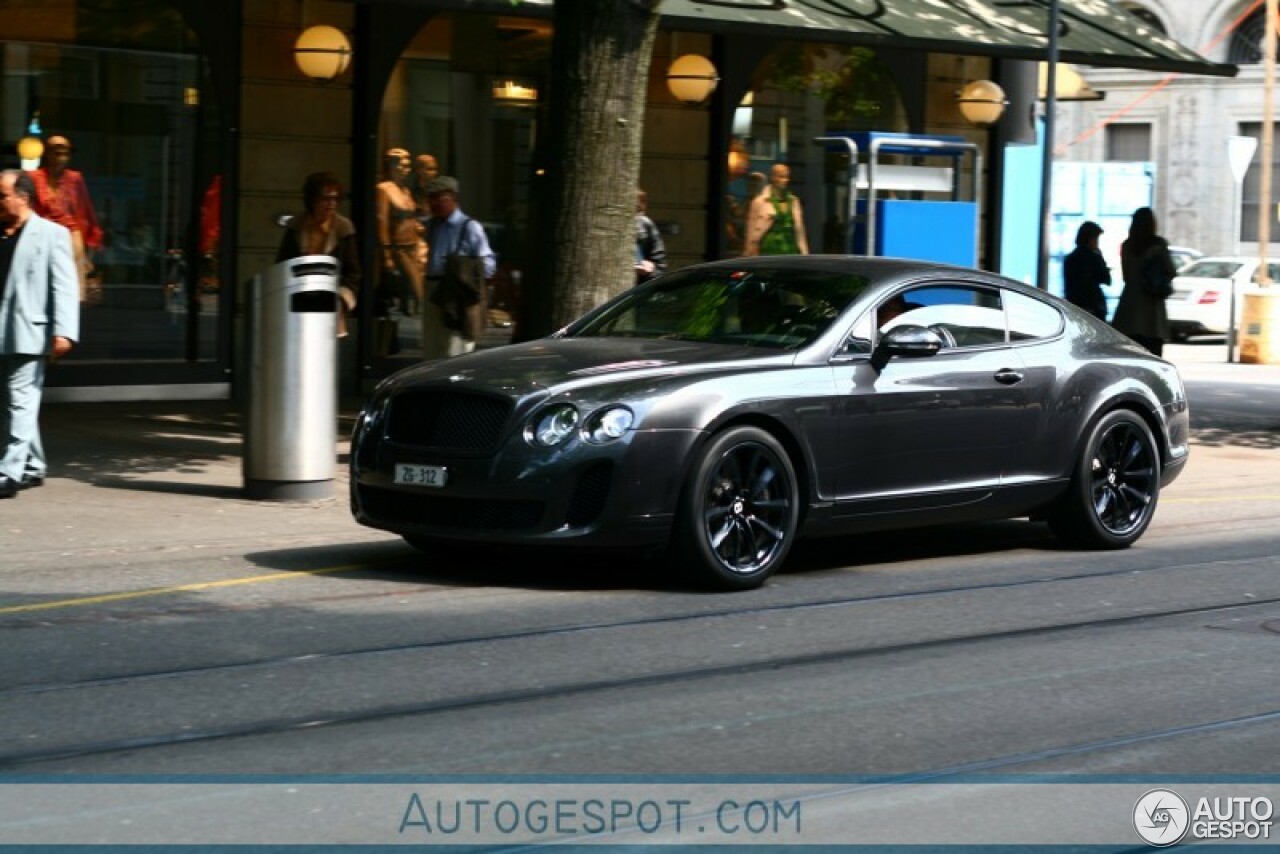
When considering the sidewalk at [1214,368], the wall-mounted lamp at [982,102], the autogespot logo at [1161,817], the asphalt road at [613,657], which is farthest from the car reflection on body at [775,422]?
the sidewalk at [1214,368]

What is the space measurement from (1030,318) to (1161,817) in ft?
18.9

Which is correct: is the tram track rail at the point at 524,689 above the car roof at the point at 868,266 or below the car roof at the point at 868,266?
below

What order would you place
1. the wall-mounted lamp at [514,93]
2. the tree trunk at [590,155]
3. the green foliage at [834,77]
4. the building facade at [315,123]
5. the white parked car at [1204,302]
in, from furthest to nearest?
1. the white parked car at [1204,302]
2. the green foliage at [834,77]
3. the wall-mounted lamp at [514,93]
4. the building facade at [315,123]
5. the tree trunk at [590,155]

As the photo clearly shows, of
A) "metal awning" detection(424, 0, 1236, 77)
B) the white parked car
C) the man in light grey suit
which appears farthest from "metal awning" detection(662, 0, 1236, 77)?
the white parked car

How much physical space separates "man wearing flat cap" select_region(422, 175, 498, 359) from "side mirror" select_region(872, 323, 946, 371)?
5.43m

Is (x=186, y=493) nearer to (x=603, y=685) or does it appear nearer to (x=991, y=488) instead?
(x=991, y=488)

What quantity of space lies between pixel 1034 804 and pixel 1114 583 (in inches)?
178

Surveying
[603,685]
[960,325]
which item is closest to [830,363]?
[960,325]

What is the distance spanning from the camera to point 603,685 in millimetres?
7395

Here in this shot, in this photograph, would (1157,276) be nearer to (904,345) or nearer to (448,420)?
(904,345)

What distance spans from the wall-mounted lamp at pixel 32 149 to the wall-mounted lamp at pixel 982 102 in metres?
9.94

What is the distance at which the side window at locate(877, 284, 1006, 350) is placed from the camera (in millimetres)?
10547

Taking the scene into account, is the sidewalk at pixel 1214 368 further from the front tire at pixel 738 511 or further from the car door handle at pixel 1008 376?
the front tire at pixel 738 511

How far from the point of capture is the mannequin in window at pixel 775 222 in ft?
70.0
